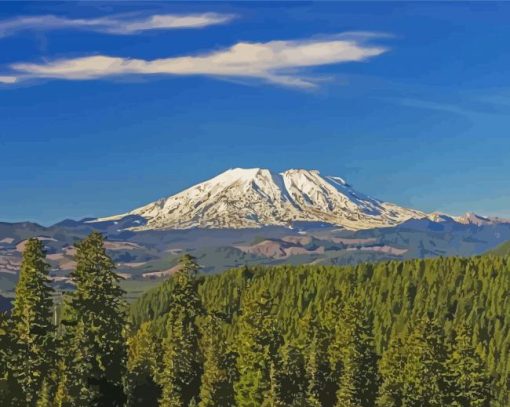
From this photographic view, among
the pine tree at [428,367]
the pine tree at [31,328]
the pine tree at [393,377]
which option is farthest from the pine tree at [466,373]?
the pine tree at [31,328]

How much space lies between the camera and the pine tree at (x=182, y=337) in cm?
10044

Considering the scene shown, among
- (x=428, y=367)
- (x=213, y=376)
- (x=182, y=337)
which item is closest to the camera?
(x=182, y=337)

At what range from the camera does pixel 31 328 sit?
77.7 m

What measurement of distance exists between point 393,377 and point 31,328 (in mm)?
58575

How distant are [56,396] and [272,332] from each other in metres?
23.8

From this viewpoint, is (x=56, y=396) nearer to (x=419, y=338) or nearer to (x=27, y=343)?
(x=27, y=343)

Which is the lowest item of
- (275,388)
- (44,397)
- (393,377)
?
(393,377)

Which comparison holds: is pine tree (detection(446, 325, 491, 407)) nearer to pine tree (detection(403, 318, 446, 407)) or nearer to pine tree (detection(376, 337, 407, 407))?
pine tree (detection(403, 318, 446, 407))

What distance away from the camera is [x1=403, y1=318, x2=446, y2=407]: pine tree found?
352ft

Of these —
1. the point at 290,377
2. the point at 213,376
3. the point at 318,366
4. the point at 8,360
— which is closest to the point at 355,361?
the point at 318,366

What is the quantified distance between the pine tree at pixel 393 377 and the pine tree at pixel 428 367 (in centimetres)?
837

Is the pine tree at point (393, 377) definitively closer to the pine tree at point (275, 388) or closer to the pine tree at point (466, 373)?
the pine tree at point (466, 373)

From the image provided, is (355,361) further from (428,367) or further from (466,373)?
(466,373)

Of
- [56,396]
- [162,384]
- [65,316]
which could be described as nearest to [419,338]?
[162,384]
